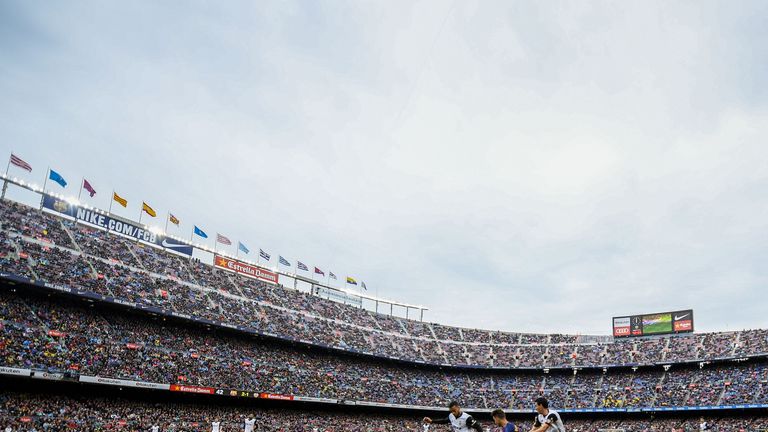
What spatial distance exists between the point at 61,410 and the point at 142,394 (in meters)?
9.03

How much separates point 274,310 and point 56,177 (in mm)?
30855

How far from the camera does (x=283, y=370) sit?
65.2 meters

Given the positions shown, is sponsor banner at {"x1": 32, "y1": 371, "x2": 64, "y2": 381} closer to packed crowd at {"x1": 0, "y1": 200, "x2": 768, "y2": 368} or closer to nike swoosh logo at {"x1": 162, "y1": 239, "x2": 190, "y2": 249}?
packed crowd at {"x1": 0, "y1": 200, "x2": 768, "y2": 368}

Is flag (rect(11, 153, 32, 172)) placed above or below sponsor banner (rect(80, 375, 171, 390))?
above

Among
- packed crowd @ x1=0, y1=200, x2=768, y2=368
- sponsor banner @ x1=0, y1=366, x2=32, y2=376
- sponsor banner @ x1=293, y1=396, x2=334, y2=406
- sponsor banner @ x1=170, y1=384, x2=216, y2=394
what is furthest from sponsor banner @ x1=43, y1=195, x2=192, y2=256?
sponsor banner @ x1=293, y1=396, x2=334, y2=406

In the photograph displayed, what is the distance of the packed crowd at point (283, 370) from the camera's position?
4766cm

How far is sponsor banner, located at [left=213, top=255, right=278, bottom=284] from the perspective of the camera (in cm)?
7400

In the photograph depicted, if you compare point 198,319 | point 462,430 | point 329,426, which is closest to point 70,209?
point 198,319

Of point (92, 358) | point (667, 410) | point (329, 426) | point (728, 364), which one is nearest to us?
point (92, 358)

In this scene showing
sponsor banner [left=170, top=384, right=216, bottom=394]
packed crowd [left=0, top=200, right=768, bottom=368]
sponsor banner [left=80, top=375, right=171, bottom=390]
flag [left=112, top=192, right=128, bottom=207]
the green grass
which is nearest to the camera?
sponsor banner [left=80, top=375, right=171, bottom=390]

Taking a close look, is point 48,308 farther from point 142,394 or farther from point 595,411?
point 595,411

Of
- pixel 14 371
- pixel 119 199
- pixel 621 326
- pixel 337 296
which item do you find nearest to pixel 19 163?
pixel 119 199

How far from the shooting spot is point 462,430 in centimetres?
1288

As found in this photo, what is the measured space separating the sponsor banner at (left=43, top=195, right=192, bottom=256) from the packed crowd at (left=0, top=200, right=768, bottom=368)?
A: 0.96 m
